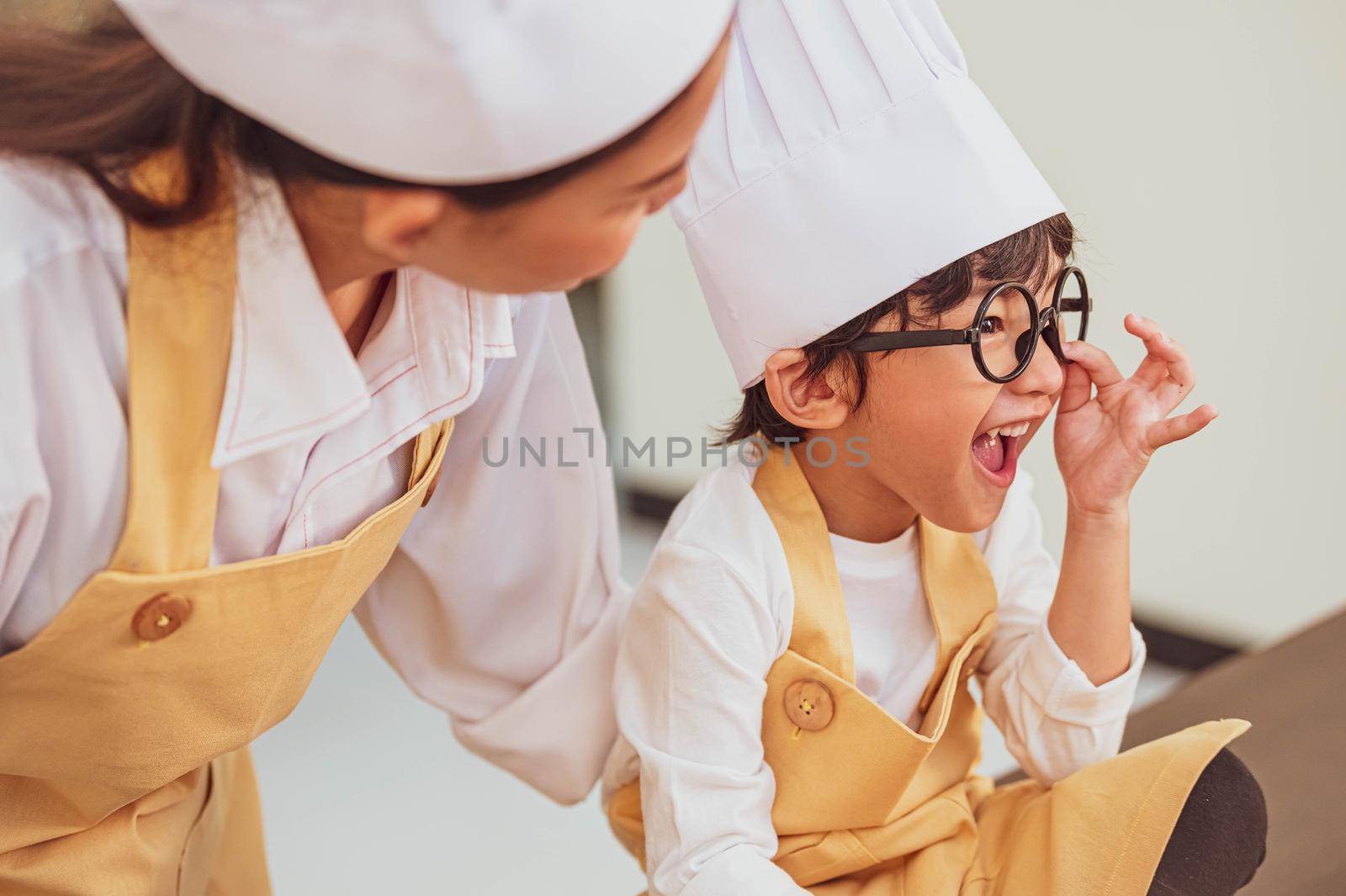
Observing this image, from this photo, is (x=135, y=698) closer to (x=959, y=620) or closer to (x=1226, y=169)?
(x=959, y=620)

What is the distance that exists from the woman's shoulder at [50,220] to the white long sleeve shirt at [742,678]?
481mm

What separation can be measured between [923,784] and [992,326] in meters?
0.39

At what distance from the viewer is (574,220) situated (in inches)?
26.5

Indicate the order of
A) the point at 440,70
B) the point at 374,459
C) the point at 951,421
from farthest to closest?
the point at 951,421 → the point at 374,459 → the point at 440,70

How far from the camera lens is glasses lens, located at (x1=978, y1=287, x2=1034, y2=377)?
99 centimetres

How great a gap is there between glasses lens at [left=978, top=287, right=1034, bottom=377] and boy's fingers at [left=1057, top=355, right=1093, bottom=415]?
128mm

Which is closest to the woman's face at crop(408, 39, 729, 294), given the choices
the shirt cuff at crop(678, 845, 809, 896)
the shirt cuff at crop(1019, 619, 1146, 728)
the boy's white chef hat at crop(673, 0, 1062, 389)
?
the boy's white chef hat at crop(673, 0, 1062, 389)

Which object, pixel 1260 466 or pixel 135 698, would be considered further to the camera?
pixel 1260 466

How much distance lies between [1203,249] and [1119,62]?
11.8 inches

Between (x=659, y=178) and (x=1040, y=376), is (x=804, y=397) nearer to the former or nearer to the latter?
(x=1040, y=376)

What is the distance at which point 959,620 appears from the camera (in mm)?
1131

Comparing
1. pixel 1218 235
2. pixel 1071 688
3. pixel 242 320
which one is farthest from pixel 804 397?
pixel 1218 235

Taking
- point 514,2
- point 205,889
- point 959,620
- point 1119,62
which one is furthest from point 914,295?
point 1119,62

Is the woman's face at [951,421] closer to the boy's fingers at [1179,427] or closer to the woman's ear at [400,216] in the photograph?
the boy's fingers at [1179,427]
